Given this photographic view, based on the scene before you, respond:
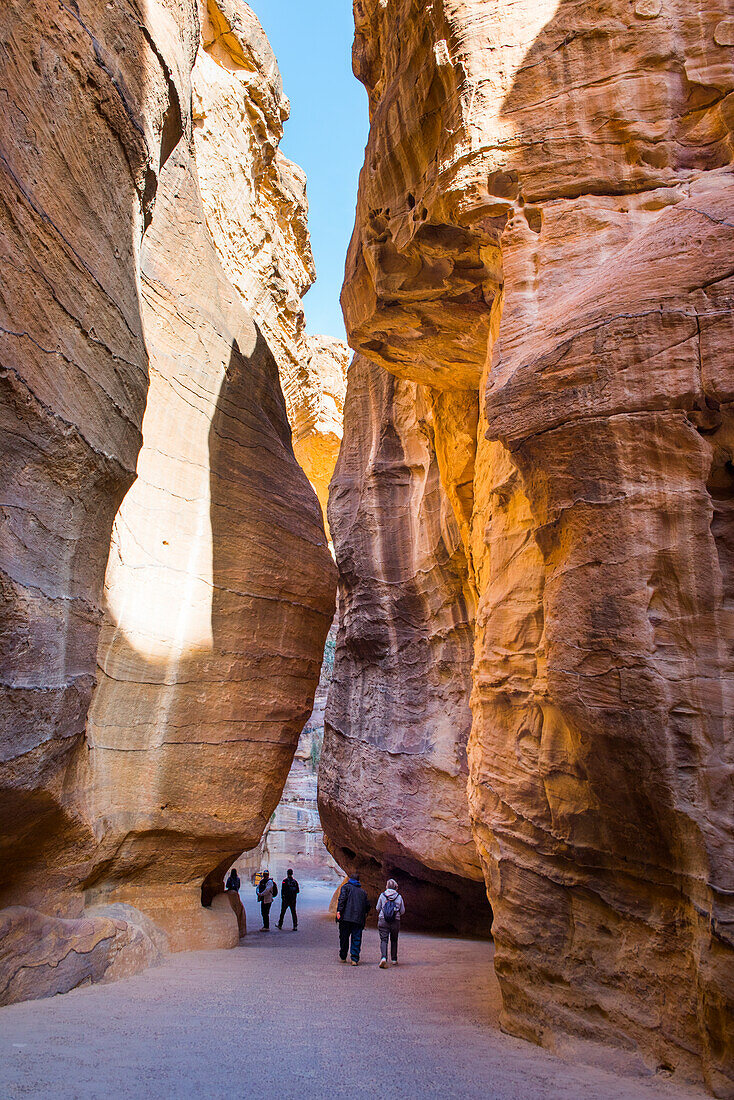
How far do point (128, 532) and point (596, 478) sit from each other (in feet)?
19.2

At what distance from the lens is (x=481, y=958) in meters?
9.59

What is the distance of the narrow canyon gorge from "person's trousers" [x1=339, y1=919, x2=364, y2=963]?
151 cm

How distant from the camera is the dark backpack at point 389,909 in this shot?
8.30 m

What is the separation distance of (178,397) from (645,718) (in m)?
7.41

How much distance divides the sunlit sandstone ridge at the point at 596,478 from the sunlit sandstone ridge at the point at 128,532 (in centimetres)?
309

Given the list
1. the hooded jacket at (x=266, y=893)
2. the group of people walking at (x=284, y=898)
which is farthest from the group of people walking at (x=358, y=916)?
the hooded jacket at (x=266, y=893)

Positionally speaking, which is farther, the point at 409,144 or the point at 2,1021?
the point at 409,144

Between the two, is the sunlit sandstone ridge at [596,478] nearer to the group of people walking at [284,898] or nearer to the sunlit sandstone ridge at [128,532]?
the sunlit sandstone ridge at [128,532]

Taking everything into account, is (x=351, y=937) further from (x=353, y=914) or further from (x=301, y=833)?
(x=301, y=833)

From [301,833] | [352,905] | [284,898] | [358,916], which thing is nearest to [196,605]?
[352,905]

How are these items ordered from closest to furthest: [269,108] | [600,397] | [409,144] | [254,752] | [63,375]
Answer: [600,397], [63,375], [409,144], [254,752], [269,108]

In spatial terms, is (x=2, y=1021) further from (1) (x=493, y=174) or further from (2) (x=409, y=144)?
(2) (x=409, y=144)

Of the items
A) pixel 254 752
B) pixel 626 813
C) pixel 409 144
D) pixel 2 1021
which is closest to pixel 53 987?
pixel 2 1021

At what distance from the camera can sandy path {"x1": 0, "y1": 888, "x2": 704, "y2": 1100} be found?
3963 mm
